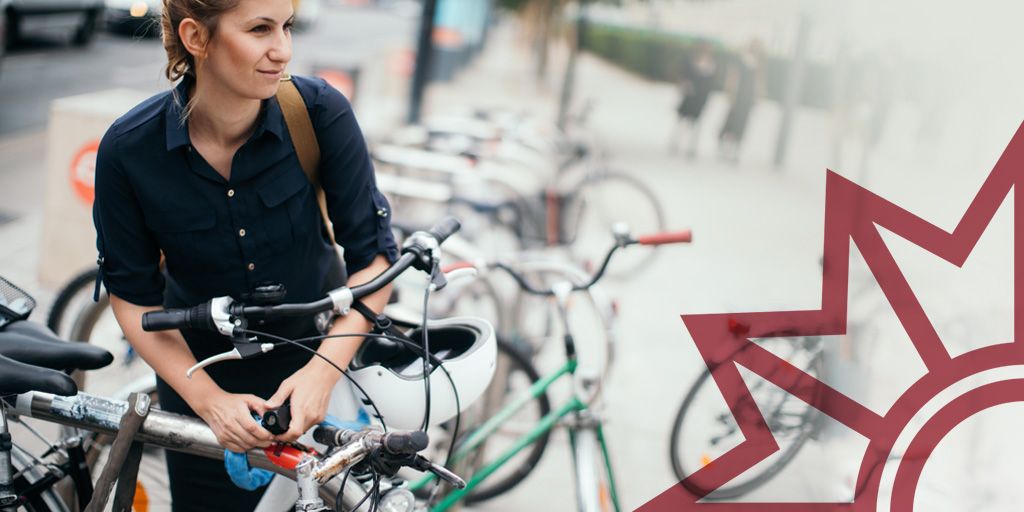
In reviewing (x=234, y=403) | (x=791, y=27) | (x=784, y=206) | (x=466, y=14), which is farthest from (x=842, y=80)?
(x=466, y=14)

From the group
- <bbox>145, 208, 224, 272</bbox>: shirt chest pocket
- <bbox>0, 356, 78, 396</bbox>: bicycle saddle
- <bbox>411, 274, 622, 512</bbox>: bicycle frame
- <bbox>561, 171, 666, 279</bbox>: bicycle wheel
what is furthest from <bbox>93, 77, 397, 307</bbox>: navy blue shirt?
<bbox>561, 171, 666, 279</bbox>: bicycle wheel

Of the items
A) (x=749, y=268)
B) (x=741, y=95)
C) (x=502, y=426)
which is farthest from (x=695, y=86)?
(x=502, y=426)

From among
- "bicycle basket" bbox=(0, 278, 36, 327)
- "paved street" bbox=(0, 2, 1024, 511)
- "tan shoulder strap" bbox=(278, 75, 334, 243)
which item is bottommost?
"paved street" bbox=(0, 2, 1024, 511)

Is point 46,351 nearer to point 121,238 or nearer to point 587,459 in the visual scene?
point 121,238

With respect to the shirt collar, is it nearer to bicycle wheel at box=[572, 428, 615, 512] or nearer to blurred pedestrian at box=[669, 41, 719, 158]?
bicycle wheel at box=[572, 428, 615, 512]

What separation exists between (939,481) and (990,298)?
65cm

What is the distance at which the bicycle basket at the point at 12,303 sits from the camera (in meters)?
2.10

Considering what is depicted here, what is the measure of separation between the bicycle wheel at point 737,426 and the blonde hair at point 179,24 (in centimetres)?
190

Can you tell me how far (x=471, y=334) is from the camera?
7.06 feet

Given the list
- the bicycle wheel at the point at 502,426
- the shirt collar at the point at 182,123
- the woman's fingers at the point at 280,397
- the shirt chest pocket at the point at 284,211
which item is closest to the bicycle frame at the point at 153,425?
the woman's fingers at the point at 280,397

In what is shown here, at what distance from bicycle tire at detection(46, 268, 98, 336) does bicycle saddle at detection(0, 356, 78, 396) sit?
1776 mm

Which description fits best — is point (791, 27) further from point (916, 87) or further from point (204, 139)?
point (204, 139)

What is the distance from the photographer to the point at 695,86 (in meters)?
12.5

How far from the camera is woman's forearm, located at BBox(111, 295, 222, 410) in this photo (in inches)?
72.1
